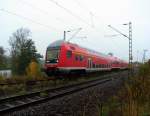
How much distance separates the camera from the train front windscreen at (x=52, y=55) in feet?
73.3

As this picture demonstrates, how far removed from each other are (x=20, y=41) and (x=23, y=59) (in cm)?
1238

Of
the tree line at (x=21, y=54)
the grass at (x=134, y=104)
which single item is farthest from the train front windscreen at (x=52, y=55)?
the tree line at (x=21, y=54)

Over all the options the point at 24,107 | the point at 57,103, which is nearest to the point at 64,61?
the point at 57,103

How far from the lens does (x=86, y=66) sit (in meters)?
27.6

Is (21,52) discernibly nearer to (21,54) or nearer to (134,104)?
(21,54)

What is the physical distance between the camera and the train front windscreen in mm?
22328

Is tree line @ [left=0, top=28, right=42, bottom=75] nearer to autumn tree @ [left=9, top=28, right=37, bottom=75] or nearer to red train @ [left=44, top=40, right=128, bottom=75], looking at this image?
autumn tree @ [left=9, top=28, right=37, bottom=75]

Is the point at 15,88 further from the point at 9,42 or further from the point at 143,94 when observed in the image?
the point at 9,42

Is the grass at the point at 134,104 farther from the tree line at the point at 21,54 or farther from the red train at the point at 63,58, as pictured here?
the tree line at the point at 21,54

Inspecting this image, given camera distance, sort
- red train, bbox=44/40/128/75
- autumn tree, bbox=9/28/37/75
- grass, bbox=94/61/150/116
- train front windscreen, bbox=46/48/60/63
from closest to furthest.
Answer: grass, bbox=94/61/150/116
red train, bbox=44/40/128/75
train front windscreen, bbox=46/48/60/63
autumn tree, bbox=9/28/37/75

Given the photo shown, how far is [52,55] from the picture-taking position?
74.6 ft

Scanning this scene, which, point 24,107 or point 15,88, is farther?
point 15,88

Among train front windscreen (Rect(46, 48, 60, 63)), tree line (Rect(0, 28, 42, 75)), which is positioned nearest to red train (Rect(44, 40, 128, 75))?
train front windscreen (Rect(46, 48, 60, 63))

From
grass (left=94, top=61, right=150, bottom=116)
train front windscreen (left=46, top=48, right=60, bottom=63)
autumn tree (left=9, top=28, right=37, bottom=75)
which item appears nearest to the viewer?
grass (left=94, top=61, right=150, bottom=116)
